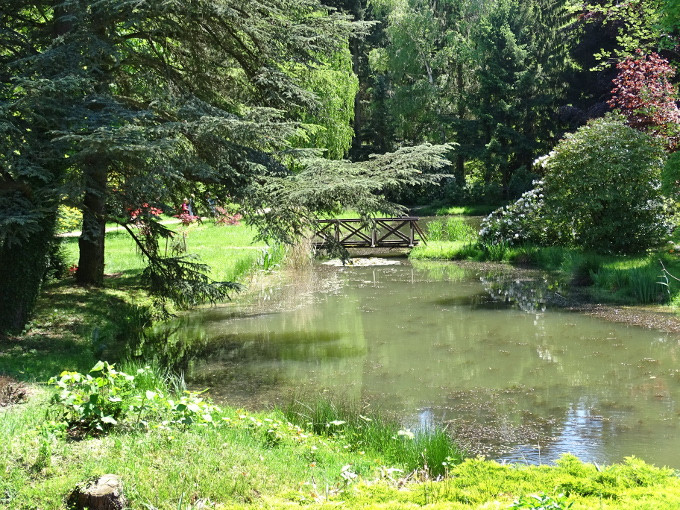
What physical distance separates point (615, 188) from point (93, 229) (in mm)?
12289

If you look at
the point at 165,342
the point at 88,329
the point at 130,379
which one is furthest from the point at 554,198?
the point at 130,379

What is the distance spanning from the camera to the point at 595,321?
1249 centimetres

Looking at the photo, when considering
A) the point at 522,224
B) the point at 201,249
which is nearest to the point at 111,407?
the point at 201,249

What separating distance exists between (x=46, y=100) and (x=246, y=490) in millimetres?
6678

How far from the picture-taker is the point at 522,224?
20594 millimetres

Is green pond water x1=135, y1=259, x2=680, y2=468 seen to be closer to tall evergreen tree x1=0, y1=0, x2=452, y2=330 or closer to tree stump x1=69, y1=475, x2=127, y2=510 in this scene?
tall evergreen tree x1=0, y1=0, x2=452, y2=330

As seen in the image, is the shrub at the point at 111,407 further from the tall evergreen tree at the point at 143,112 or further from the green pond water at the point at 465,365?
the tall evergreen tree at the point at 143,112

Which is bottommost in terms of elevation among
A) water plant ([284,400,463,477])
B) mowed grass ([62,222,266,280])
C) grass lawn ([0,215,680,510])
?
water plant ([284,400,463,477])

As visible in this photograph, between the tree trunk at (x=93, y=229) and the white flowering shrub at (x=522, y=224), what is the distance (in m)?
12.2

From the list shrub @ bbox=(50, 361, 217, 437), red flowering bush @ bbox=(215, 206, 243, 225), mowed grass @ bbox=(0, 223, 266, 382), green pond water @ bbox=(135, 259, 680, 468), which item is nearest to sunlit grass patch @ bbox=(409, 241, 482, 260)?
green pond water @ bbox=(135, 259, 680, 468)

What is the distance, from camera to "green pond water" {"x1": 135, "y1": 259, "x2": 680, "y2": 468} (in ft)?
23.8

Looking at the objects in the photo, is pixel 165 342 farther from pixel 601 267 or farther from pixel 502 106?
pixel 502 106

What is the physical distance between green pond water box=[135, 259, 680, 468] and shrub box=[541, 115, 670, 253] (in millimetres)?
2567

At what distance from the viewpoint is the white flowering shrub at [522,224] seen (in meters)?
20.0
